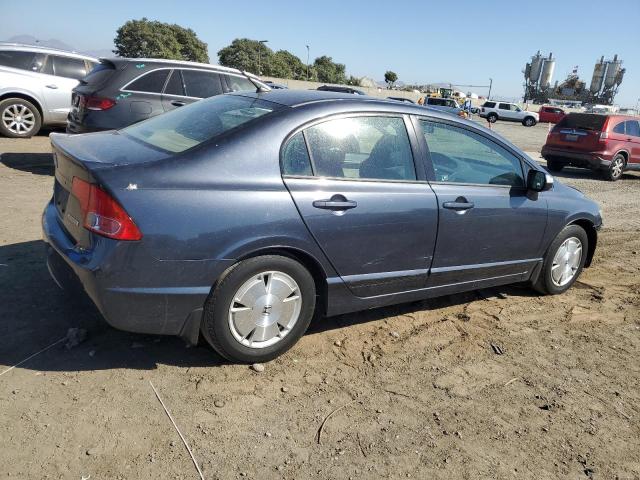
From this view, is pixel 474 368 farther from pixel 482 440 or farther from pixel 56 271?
pixel 56 271

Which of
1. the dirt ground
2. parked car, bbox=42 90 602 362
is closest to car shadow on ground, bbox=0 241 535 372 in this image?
the dirt ground

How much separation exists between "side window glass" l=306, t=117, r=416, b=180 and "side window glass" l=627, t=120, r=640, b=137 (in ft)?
40.2

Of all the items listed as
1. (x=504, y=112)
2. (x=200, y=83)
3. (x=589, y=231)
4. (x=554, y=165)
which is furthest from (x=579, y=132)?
(x=504, y=112)

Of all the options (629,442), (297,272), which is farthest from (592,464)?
(297,272)

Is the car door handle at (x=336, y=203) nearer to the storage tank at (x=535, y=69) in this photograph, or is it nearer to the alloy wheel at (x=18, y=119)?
the alloy wheel at (x=18, y=119)

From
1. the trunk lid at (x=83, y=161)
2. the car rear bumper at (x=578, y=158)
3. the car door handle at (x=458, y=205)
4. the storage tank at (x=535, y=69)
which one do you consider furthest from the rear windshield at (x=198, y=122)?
the storage tank at (x=535, y=69)

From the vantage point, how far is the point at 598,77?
124 meters

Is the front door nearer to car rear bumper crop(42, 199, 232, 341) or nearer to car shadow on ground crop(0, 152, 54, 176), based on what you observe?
car rear bumper crop(42, 199, 232, 341)

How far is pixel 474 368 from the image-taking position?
3.50 metres

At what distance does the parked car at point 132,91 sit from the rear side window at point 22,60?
344 cm

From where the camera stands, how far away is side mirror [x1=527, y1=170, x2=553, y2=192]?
166 inches

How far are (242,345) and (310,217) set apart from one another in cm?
86

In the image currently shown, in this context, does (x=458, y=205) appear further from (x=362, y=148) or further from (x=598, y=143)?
(x=598, y=143)

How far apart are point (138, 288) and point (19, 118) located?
31.6 feet
